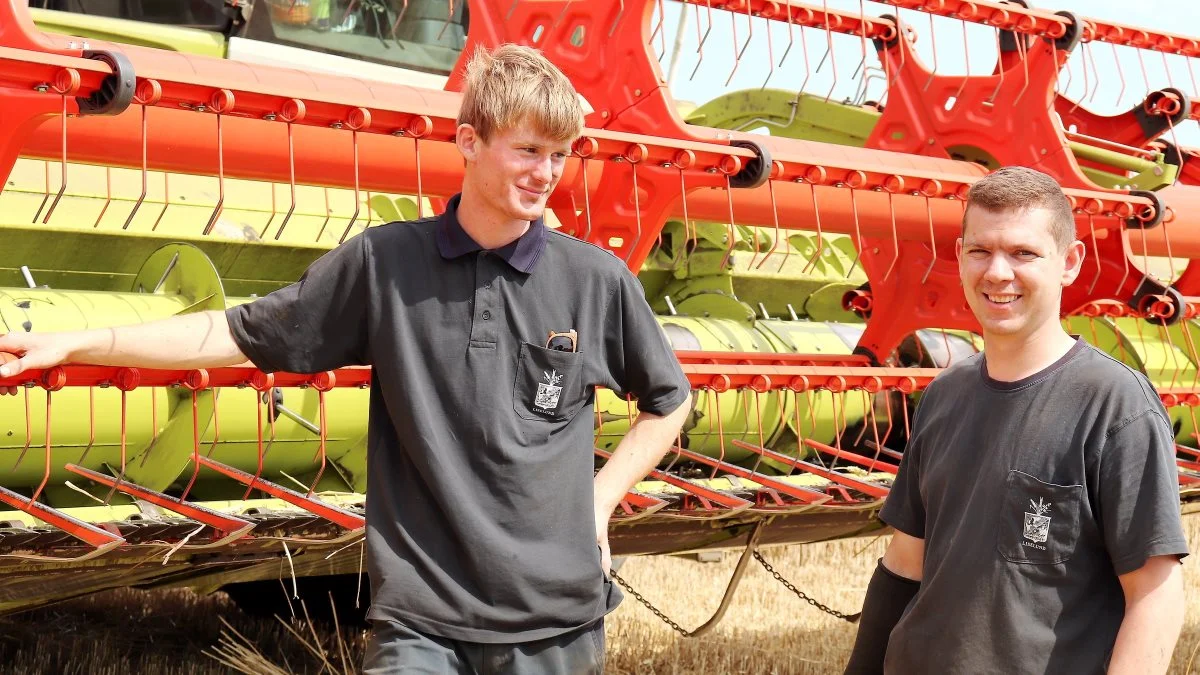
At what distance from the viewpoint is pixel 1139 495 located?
80.4 inches

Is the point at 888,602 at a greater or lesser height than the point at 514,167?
lesser

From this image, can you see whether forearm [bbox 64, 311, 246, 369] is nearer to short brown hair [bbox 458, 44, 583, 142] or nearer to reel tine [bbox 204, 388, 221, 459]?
short brown hair [bbox 458, 44, 583, 142]

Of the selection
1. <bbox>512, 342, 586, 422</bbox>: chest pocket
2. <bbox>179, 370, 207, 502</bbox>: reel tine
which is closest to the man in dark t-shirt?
<bbox>512, 342, 586, 422</bbox>: chest pocket

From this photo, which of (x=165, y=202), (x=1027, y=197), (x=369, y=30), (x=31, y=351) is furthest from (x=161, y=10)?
(x=1027, y=197)

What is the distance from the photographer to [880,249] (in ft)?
18.6

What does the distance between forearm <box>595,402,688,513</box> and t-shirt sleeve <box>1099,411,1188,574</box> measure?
0.65 m

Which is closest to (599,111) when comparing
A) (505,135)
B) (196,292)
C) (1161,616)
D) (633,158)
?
(633,158)

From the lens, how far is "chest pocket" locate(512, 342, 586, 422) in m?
2.22

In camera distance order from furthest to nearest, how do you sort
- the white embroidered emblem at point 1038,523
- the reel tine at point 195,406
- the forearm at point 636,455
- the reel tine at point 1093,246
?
the reel tine at point 1093,246 < the reel tine at point 195,406 < the forearm at point 636,455 < the white embroidered emblem at point 1038,523

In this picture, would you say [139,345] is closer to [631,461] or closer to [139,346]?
[139,346]

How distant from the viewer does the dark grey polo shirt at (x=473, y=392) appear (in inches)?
85.1

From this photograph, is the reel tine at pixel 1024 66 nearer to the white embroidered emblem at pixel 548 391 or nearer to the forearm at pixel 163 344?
the white embroidered emblem at pixel 548 391

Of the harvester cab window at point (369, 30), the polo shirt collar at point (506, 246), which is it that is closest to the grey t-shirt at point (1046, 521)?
the polo shirt collar at point (506, 246)

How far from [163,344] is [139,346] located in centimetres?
3
